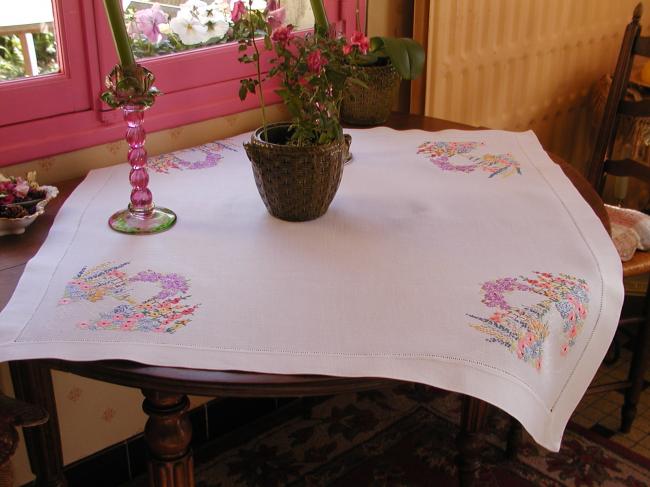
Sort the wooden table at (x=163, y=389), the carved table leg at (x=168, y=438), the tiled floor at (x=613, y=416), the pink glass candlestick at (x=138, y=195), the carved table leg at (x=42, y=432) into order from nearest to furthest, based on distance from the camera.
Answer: the wooden table at (x=163, y=389) → the carved table leg at (x=168, y=438) → the pink glass candlestick at (x=138, y=195) → the carved table leg at (x=42, y=432) → the tiled floor at (x=613, y=416)

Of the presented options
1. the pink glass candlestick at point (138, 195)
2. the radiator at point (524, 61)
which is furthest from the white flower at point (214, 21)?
the radiator at point (524, 61)

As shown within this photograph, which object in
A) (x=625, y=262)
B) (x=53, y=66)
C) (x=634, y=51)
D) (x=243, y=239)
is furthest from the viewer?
(x=634, y=51)

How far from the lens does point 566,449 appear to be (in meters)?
2.01

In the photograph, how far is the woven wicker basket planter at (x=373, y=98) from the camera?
1.73 metres

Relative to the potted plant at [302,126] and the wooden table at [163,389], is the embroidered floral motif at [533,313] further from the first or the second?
the potted plant at [302,126]

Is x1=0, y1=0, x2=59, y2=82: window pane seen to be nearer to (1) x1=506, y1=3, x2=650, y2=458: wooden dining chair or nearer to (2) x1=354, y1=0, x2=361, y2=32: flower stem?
(2) x1=354, y1=0, x2=361, y2=32: flower stem

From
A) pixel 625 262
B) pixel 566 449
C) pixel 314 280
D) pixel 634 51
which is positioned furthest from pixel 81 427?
pixel 634 51

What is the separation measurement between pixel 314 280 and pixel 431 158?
0.59 meters

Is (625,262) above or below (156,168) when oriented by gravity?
below

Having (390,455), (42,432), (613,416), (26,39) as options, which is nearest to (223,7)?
(26,39)

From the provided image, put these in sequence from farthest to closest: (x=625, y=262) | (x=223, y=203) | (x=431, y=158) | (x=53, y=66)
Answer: (x=625, y=262), (x=431, y=158), (x=53, y=66), (x=223, y=203)

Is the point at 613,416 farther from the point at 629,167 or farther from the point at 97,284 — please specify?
the point at 97,284

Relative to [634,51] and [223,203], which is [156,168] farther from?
[634,51]

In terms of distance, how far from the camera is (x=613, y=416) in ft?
7.10
